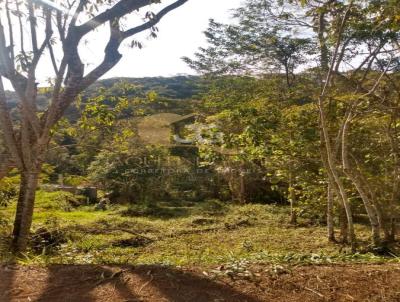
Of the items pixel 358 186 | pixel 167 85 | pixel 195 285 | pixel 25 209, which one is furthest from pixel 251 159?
pixel 167 85

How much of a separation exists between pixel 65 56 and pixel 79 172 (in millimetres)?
16688

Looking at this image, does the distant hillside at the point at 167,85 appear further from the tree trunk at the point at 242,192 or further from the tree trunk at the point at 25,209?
the tree trunk at the point at 25,209

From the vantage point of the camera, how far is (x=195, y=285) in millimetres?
2816

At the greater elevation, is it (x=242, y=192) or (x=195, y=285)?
(x=195, y=285)

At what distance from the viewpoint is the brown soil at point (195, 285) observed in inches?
105

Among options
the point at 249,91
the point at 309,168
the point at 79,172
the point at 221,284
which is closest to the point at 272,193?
the point at 249,91

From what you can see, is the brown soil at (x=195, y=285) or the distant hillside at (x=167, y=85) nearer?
the brown soil at (x=195, y=285)

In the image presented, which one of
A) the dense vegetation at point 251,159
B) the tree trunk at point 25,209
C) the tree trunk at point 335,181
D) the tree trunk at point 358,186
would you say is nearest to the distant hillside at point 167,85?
the dense vegetation at point 251,159

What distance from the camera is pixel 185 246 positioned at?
8250mm

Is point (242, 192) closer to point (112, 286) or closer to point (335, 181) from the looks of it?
point (335, 181)

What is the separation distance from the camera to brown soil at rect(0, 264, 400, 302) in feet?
8.74

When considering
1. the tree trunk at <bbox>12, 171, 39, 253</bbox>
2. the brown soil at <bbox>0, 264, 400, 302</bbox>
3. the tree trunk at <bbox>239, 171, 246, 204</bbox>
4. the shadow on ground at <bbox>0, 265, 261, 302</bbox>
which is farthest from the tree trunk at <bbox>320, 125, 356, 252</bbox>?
the tree trunk at <bbox>239, 171, 246, 204</bbox>

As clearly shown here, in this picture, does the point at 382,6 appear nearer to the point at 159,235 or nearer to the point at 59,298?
the point at 59,298

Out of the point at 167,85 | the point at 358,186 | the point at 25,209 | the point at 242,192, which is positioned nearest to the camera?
the point at 25,209
